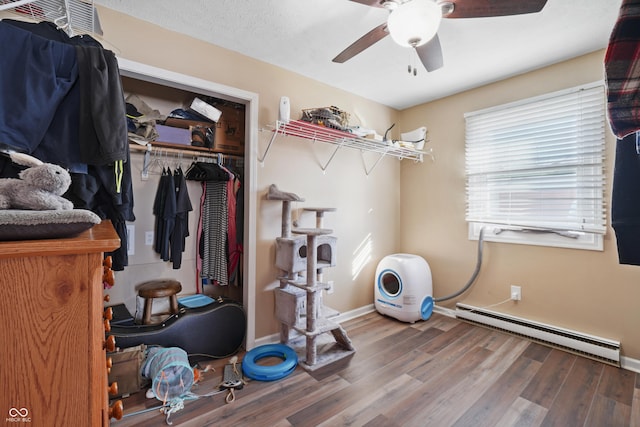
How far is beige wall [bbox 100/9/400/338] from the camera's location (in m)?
1.98

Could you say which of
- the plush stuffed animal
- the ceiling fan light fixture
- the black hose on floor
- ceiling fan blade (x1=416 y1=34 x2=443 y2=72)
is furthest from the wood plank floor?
ceiling fan blade (x1=416 y1=34 x2=443 y2=72)

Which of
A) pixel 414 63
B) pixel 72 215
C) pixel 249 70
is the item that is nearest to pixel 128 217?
pixel 72 215

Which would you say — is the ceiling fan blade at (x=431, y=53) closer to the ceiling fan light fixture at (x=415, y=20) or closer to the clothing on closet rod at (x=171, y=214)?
the ceiling fan light fixture at (x=415, y=20)

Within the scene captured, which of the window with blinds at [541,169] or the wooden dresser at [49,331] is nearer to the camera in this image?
the wooden dresser at [49,331]

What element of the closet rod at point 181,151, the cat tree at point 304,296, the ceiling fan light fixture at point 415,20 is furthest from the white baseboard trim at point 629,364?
the closet rod at point 181,151

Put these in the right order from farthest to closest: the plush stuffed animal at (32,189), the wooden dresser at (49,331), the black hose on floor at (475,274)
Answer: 1. the black hose on floor at (475,274)
2. the plush stuffed animal at (32,189)
3. the wooden dresser at (49,331)

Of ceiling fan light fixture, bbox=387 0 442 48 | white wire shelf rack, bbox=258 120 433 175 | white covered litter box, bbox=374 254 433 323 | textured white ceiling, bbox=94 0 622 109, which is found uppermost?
textured white ceiling, bbox=94 0 622 109

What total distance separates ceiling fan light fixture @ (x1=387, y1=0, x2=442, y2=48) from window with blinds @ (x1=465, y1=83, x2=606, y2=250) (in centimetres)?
178

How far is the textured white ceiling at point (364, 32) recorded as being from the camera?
174cm

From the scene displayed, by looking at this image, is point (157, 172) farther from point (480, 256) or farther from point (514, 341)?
point (514, 341)

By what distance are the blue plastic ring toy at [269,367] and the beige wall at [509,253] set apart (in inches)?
73.0

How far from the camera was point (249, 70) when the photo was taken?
2.33 meters

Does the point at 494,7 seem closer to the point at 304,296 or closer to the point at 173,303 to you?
the point at 304,296

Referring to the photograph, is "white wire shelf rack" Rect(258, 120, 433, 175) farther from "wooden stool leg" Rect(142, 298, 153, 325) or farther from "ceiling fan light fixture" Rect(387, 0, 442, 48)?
"wooden stool leg" Rect(142, 298, 153, 325)
